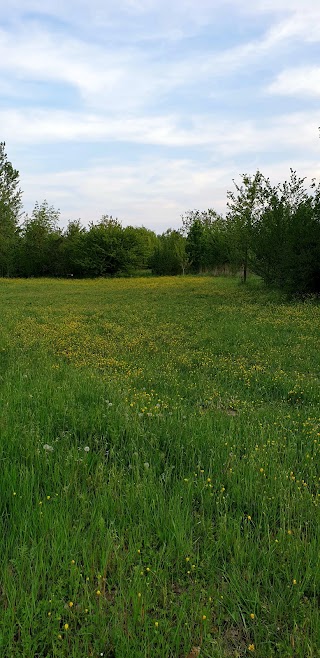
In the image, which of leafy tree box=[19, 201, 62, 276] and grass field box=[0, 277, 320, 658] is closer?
grass field box=[0, 277, 320, 658]

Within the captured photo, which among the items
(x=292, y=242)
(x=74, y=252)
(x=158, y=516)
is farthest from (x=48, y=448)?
(x=74, y=252)

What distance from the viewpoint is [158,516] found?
3.10 meters

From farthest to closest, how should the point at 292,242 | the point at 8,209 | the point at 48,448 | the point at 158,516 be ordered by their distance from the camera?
the point at 8,209
the point at 292,242
the point at 48,448
the point at 158,516

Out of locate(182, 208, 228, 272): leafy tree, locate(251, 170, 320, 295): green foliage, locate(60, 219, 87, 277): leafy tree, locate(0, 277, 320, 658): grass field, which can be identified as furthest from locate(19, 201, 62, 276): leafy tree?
locate(0, 277, 320, 658): grass field

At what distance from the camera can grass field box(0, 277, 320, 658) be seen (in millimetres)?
2232

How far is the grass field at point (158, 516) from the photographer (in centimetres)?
223

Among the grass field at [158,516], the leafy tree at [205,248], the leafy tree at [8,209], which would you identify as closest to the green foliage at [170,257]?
the leafy tree at [205,248]

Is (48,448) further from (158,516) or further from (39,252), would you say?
(39,252)

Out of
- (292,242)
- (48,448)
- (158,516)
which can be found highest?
(292,242)

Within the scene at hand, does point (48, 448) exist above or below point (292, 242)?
below

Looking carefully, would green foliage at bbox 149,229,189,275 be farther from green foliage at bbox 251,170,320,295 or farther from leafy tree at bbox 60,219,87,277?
green foliage at bbox 251,170,320,295

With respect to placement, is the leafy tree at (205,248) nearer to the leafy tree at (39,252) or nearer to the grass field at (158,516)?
the leafy tree at (39,252)

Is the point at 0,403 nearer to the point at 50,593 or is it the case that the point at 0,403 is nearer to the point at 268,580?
the point at 50,593

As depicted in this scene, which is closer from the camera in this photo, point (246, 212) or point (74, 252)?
point (246, 212)
